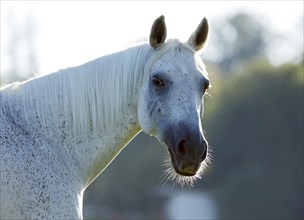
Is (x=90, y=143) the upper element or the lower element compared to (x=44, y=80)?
lower

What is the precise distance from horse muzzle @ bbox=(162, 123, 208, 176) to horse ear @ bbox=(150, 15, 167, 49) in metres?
0.95

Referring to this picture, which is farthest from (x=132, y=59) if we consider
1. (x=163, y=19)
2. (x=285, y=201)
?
(x=285, y=201)

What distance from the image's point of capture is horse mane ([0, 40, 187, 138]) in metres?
7.58

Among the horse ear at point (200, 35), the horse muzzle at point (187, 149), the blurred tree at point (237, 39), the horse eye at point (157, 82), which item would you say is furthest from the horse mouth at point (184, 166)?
the blurred tree at point (237, 39)

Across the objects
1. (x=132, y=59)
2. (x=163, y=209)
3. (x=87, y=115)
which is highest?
(x=132, y=59)

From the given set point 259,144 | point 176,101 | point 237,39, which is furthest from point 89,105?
point 237,39

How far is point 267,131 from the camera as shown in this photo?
4756 centimetres

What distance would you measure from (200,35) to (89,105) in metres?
1.33

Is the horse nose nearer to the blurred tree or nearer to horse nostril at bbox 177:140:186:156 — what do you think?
horse nostril at bbox 177:140:186:156

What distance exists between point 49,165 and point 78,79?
35.4 inches

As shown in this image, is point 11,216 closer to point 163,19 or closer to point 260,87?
point 163,19

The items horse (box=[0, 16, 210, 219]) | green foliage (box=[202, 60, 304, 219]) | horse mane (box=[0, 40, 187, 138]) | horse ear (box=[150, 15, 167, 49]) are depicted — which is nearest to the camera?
horse (box=[0, 16, 210, 219])

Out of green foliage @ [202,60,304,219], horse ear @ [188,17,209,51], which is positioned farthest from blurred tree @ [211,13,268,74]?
horse ear @ [188,17,209,51]

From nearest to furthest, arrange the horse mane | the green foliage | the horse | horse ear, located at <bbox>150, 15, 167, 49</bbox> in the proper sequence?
the horse
the horse mane
horse ear, located at <bbox>150, 15, 167, 49</bbox>
the green foliage
